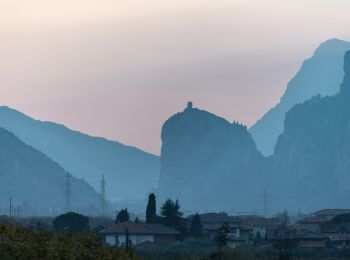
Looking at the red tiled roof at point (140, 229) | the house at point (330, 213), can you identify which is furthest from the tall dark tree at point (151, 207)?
the house at point (330, 213)

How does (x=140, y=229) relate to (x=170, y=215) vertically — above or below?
below

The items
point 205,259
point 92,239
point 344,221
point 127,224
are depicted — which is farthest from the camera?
point 344,221

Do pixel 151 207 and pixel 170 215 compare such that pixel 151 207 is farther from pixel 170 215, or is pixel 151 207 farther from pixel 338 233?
pixel 338 233

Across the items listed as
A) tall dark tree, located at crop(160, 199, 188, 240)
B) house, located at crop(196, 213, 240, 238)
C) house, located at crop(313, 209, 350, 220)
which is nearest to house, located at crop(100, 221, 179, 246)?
tall dark tree, located at crop(160, 199, 188, 240)

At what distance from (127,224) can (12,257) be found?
237ft

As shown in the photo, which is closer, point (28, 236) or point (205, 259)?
point (28, 236)

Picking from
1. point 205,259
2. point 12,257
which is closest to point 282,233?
point 205,259

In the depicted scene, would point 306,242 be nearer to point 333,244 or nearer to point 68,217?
point 333,244

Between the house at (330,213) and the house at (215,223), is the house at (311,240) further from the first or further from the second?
the house at (330,213)

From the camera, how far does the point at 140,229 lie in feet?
326

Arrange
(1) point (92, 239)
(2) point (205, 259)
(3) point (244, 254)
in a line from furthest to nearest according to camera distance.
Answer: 1. (3) point (244, 254)
2. (2) point (205, 259)
3. (1) point (92, 239)

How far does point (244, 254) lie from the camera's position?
59.8 metres

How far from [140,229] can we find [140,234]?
1.34 metres

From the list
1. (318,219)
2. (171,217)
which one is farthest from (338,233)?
(318,219)
